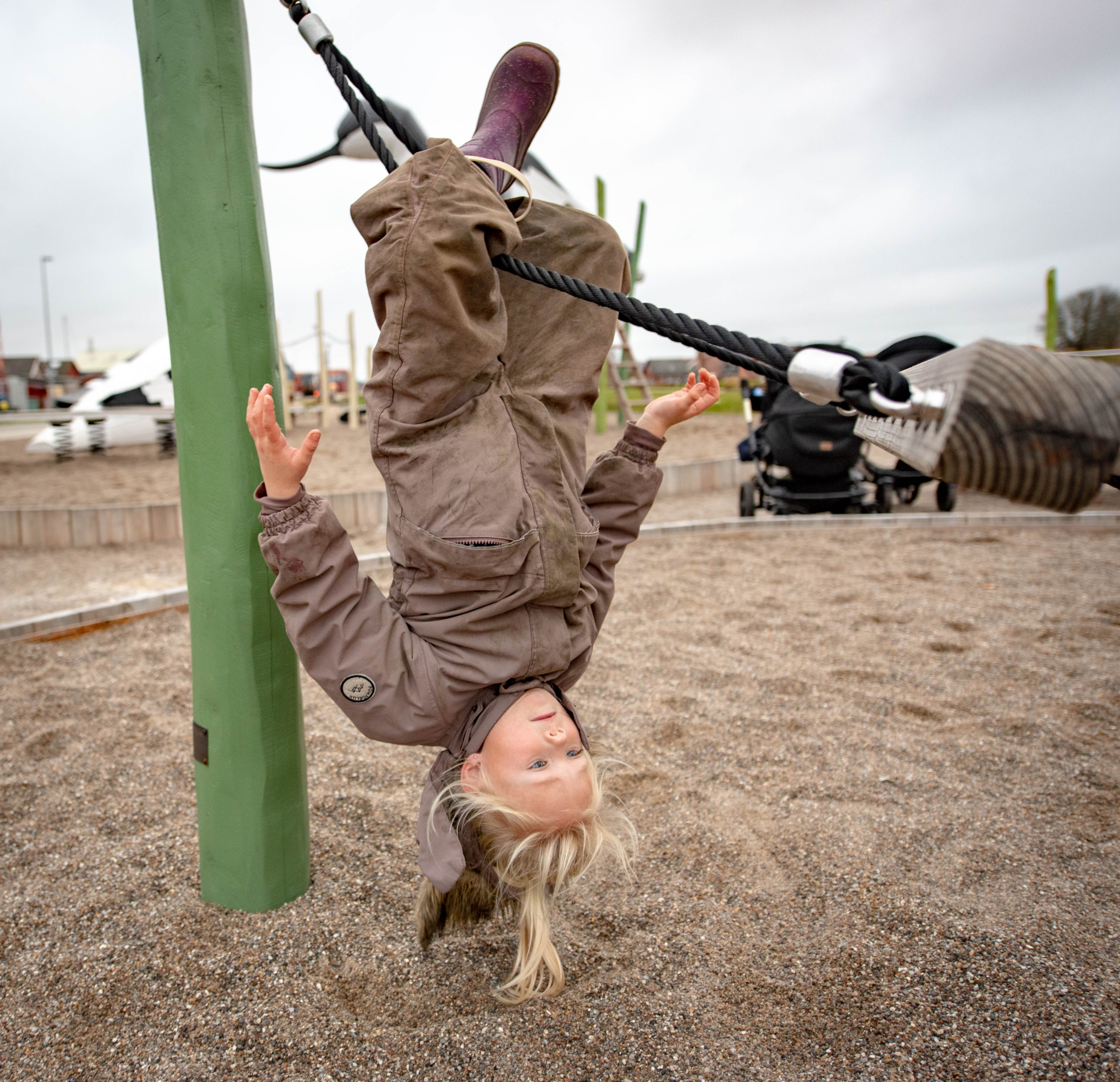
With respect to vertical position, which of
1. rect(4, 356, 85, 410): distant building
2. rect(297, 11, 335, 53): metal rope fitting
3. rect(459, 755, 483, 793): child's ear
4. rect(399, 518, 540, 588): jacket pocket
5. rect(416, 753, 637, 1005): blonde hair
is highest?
rect(4, 356, 85, 410): distant building

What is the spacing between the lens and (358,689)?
155 centimetres

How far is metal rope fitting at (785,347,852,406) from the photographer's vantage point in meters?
1.15

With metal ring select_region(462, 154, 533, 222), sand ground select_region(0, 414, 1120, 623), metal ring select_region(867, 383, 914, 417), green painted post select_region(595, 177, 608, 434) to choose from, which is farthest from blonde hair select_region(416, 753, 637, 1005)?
green painted post select_region(595, 177, 608, 434)

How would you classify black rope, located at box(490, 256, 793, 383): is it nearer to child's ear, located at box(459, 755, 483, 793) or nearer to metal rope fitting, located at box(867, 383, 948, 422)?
metal rope fitting, located at box(867, 383, 948, 422)

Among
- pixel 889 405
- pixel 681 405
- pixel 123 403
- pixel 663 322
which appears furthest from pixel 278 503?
pixel 123 403

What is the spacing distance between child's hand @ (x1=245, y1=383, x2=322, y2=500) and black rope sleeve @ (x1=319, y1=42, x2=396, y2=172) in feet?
1.99

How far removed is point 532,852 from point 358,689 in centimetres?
48

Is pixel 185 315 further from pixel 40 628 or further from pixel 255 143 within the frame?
pixel 40 628

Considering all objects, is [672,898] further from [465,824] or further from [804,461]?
[804,461]

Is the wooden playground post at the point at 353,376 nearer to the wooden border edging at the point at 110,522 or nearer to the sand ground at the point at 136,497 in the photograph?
the sand ground at the point at 136,497

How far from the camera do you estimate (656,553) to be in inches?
218

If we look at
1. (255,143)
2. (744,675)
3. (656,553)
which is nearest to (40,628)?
(255,143)

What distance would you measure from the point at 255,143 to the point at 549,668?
1299 mm

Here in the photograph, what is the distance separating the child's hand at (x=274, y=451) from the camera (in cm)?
149
